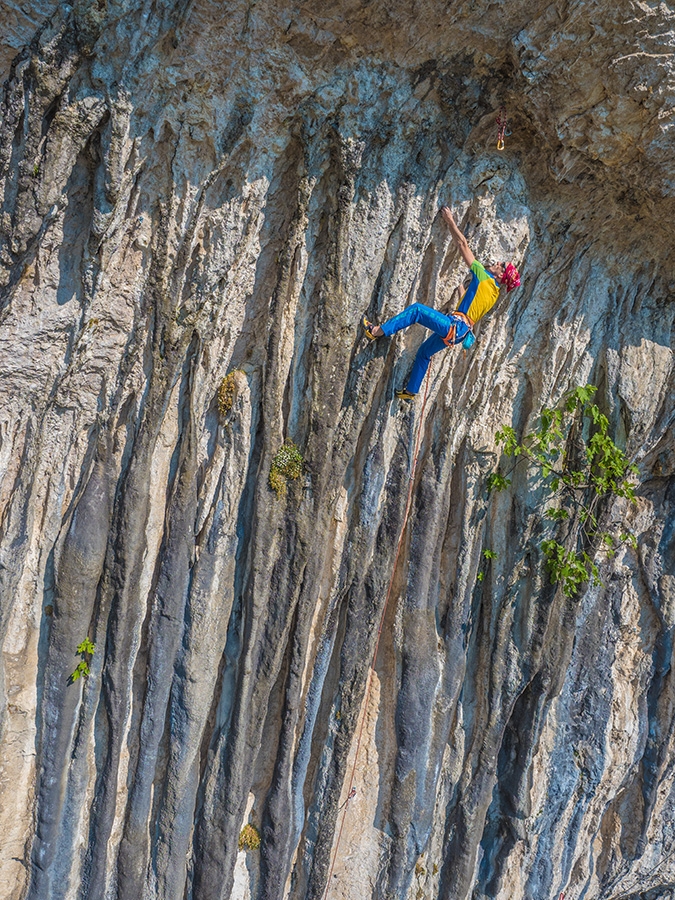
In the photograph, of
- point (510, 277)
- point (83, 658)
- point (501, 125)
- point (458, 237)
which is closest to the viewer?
point (501, 125)

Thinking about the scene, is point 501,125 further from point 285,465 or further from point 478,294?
point 285,465

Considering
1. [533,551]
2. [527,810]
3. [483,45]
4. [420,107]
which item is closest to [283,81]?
[420,107]

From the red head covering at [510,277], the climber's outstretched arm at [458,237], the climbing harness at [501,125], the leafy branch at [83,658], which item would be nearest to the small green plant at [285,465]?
the leafy branch at [83,658]

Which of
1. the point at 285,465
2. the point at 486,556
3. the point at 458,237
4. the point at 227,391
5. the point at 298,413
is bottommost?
the point at 486,556

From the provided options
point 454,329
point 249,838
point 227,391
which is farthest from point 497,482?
point 249,838

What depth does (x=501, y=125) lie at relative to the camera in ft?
18.8

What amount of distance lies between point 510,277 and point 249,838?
22.5 feet

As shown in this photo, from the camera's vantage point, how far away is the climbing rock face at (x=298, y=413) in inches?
199

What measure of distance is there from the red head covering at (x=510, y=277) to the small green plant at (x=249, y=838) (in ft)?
21.9

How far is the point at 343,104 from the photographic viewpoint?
5379 millimetres

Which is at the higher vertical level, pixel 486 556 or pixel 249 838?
pixel 486 556

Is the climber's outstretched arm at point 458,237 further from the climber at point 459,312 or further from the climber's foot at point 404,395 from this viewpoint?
the climber's foot at point 404,395

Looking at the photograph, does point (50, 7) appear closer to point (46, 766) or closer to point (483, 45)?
point (483, 45)

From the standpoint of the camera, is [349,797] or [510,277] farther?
[349,797]
